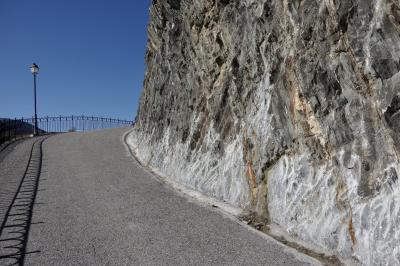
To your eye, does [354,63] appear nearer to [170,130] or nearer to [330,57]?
[330,57]

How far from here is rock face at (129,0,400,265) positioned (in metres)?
5.52

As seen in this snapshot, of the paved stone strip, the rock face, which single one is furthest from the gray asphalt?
the rock face

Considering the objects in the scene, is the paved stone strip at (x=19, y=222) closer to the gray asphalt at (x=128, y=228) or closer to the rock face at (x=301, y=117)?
the gray asphalt at (x=128, y=228)

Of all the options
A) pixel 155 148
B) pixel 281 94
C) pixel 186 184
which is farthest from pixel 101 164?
pixel 281 94

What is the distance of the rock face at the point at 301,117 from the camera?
5.52 metres

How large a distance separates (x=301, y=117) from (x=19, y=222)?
5902 millimetres

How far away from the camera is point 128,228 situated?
8414 mm

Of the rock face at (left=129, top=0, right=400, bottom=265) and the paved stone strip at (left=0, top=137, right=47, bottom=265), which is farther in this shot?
the paved stone strip at (left=0, top=137, right=47, bottom=265)

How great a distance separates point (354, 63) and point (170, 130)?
8.95m

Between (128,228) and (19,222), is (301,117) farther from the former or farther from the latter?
(19,222)

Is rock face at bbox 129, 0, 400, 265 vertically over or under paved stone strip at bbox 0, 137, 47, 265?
over

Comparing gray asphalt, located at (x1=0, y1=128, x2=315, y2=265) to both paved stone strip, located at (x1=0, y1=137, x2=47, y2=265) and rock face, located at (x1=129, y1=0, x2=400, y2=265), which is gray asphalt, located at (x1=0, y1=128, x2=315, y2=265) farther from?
rock face, located at (x1=129, y1=0, x2=400, y2=265)

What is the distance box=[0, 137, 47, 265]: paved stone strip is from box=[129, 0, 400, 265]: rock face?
3.94 metres

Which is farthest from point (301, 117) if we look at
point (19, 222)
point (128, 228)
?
point (19, 222)
